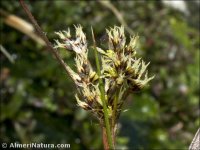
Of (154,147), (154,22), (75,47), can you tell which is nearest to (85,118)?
(154,147)

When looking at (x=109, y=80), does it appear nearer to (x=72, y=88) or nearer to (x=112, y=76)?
(x=112, y=76)

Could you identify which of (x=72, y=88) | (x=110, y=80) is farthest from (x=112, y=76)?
(x=72, y=88)

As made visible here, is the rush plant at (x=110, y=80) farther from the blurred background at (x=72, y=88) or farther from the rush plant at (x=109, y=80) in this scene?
the blurred background at (x=72, y=88)

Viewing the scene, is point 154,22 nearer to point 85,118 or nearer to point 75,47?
point 85,118

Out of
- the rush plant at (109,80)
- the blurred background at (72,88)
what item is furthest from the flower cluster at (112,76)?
the blurred background at (72,88)

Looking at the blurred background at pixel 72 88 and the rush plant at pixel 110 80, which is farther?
the blurred background at pixel 72 88

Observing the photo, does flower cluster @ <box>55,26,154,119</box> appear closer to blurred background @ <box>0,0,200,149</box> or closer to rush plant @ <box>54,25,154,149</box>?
rush plant @ <box>54,25,154,149</box>
